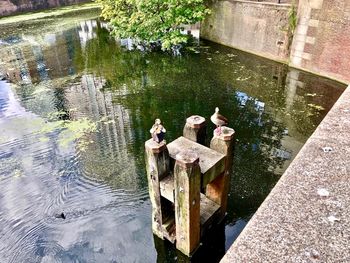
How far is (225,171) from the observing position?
4199 millimetres

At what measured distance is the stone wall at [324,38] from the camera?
8.96 metres

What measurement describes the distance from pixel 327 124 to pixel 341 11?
21.8ft

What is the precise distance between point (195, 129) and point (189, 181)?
1028 millimetres

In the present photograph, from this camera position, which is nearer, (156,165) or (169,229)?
(156,165)

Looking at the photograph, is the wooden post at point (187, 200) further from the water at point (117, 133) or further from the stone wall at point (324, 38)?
the stone wall at point (324, 38)

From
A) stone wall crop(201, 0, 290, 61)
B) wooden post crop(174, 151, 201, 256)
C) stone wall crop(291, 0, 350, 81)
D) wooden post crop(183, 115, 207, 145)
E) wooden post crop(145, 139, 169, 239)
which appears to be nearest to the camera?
wooden post crop(174, 151, 201, 256)

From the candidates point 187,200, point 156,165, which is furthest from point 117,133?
point 187,200

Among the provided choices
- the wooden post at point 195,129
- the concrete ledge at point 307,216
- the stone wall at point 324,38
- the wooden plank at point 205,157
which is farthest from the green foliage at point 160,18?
the concrete ledge at point 307,216

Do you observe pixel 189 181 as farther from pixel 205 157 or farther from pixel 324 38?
pixel 324 38

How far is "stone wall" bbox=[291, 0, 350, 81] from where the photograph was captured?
8.96 metres

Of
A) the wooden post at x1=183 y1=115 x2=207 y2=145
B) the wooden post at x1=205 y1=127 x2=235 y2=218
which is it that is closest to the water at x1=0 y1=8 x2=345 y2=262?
the wooden post at x1=205 y1=127 x2=235 y2=218

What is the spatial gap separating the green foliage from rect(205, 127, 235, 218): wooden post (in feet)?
29.0

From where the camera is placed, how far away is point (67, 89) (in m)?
10.2

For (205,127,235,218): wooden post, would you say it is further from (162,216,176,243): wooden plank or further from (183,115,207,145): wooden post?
(162,216,176,243): wooden plank
